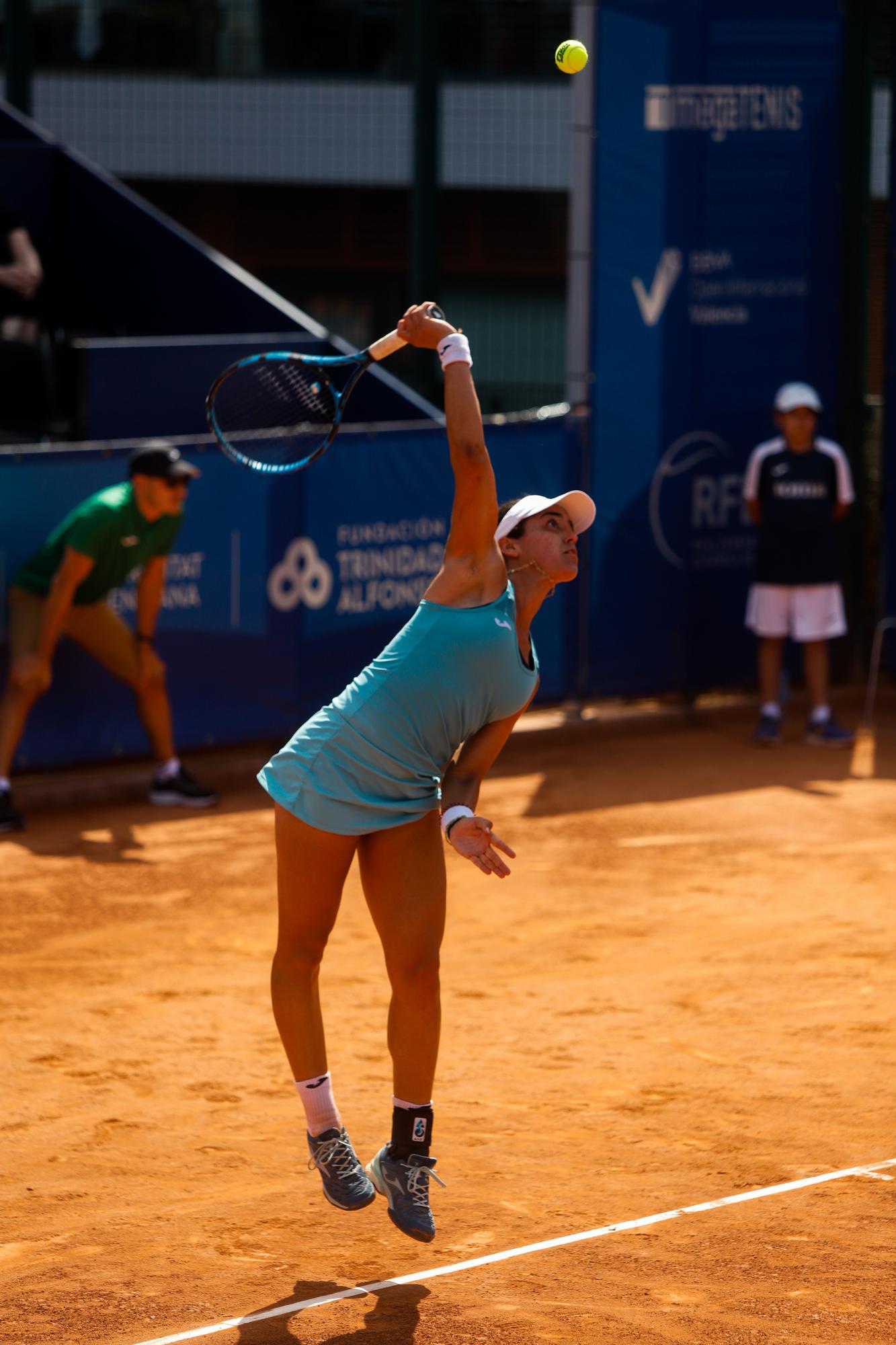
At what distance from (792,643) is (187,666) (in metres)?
4.57

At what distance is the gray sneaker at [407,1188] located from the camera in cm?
485

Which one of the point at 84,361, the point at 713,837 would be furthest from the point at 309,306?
the point at 713,837

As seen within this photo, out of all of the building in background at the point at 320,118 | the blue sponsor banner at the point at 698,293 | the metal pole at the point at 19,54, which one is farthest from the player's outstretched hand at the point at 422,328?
the building in background at the point at 320,118

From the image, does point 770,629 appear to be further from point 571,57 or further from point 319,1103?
point 319,1103

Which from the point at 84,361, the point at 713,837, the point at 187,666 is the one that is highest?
the point at 84,361

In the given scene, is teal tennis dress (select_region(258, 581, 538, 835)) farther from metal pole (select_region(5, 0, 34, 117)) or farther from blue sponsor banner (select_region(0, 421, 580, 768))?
metal pole (select_region(5, 0, 34, 117))

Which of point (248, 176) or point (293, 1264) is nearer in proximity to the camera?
point (293, 1264)

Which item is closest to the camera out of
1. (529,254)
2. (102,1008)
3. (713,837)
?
(102,1008)

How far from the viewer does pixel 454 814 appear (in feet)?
15.3

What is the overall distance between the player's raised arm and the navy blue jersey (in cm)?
717

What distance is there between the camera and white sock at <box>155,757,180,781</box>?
1012 centimetres

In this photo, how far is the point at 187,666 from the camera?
34.5 ft

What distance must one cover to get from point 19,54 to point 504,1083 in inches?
489

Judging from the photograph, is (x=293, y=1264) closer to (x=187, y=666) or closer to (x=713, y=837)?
(x=713, y=837)
